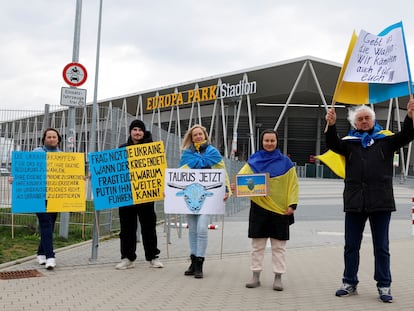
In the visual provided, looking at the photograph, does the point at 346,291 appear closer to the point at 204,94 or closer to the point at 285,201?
the point at 285,201

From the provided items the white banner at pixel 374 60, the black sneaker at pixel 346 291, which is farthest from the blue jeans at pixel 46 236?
the white banner at pixel 374 60

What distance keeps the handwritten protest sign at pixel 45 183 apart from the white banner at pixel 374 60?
402 cm

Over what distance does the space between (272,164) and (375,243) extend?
143 centimetres

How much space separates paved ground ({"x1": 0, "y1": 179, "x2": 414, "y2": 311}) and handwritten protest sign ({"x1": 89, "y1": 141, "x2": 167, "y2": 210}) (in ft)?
3.13

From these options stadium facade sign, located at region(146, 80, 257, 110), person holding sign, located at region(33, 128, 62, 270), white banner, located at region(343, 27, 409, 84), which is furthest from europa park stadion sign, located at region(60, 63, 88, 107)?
stadium facade sign, located at region(146, 80, 257, 110)

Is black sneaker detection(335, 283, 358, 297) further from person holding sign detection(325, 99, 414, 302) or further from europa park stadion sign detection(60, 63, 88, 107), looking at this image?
europa park stadion sign detection(60, 63, 88, 107)

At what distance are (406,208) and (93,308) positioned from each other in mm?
16520

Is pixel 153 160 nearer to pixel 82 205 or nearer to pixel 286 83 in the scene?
pixel 82 205

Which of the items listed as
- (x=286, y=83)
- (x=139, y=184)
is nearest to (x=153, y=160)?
(x=139, y=184)

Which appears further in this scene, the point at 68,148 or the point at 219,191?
the point at 68,148

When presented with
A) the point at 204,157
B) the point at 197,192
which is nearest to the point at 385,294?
the point at 197,192

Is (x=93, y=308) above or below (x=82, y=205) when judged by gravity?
below

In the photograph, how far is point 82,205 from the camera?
716cm

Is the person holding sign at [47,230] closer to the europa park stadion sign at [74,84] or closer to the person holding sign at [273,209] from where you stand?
the europa park stadion sign at [74,84]
